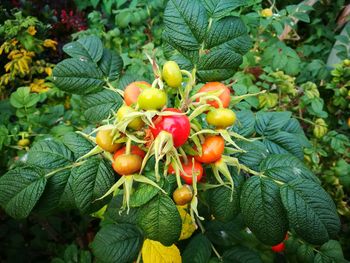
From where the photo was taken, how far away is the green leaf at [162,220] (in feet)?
2.60

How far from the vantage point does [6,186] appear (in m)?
0.87

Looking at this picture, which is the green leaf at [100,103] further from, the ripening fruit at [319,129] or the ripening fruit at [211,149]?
the ripening fruit at [319,129]

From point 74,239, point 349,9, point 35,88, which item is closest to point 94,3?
point 35,88

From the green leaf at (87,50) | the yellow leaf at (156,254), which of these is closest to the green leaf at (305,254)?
the yellow leaf at (156,254)

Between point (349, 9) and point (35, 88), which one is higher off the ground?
point (349, 9)

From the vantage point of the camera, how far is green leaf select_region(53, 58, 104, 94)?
1010mm

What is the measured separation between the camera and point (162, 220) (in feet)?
2.60

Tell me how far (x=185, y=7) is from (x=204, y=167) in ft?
1.36

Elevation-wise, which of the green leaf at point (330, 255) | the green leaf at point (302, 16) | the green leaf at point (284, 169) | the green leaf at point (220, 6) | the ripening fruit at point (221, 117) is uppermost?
the green leaf at point (220, 6)

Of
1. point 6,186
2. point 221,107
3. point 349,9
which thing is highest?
point 221,107

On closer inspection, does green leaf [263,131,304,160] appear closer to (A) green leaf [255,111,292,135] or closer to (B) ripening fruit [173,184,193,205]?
(A) green leaf [255,111,292,135]

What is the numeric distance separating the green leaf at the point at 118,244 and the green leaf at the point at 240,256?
28 cm

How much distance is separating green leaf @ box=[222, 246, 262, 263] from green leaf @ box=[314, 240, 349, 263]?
22 centimetres

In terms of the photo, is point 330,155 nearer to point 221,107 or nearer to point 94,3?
point 221,107
